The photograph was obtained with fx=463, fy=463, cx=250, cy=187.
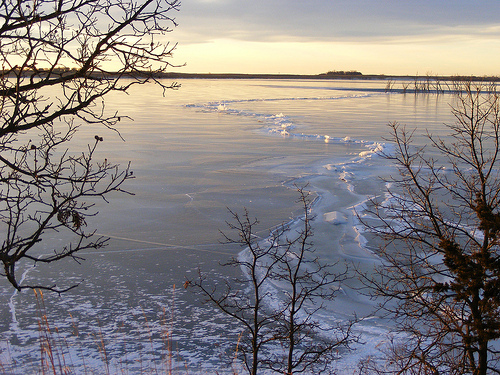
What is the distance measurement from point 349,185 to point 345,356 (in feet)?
26.9

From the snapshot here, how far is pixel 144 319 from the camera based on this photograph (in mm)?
6000

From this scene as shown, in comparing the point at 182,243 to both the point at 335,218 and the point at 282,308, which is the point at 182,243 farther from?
the point at 335,218

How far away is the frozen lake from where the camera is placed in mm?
5531

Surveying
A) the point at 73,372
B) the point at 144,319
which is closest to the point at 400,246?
the point at 144,319

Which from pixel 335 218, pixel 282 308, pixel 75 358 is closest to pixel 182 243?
pixel 282 308

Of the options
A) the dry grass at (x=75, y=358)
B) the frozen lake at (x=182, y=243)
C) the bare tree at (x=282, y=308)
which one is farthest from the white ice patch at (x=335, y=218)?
the dry grass at (x=75, y=358)

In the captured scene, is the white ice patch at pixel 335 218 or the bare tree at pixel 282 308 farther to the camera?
the white ice patch at pixel 335 218

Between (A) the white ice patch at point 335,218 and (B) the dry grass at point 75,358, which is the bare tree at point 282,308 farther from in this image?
(A) the white ice patch at point 335,218

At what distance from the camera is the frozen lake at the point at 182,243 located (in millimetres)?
5531

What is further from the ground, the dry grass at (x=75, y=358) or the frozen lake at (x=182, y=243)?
the frozen lake at (x=182, y=243)

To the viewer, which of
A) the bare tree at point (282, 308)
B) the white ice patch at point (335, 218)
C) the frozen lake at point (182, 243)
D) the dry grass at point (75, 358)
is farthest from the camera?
the white ice patch at point (335, 218)

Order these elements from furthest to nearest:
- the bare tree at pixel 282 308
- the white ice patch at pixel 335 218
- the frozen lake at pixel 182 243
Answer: the white ice patch at pixel 335 218, the frozen lake at pixel 182 243, the bare tree at pixel 282 308

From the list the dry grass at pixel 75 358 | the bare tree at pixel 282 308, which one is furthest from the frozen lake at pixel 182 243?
the bare tree at pixel 282 308

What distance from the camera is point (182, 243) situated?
8625 millimetres
